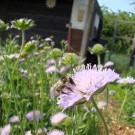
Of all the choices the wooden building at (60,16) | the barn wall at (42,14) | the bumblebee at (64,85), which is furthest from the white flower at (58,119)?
the barn wall at (42,14)

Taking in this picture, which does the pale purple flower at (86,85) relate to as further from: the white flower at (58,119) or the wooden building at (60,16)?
the wooden building at (60,16)

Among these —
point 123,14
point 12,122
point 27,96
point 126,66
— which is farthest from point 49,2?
point 123,14

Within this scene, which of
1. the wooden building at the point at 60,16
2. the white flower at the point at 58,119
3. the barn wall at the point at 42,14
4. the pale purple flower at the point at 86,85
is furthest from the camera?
the barn wall at the point at 42,14

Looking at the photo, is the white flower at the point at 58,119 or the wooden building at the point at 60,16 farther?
the wooden building at the point at 60,16

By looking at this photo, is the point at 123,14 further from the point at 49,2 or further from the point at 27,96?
the point at 27,96

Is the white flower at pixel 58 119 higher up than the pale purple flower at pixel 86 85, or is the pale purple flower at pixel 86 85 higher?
the pale purple flower at pixel 86 85

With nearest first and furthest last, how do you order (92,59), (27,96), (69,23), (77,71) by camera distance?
(77,71)
(27,96)
(69,23)
(92,59)

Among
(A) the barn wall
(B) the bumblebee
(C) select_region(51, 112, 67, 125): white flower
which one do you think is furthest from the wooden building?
(B) the bumblebee
